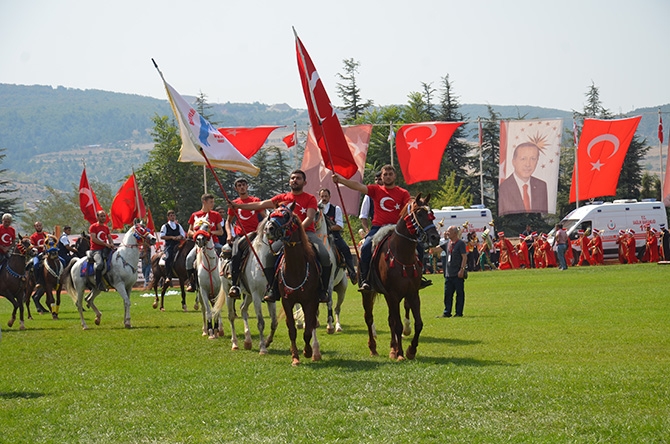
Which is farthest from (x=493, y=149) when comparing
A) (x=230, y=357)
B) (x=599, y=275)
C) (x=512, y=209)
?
(x=230, y=357)

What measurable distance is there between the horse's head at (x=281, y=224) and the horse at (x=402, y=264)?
1.44 m

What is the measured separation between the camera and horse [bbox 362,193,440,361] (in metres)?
12.4

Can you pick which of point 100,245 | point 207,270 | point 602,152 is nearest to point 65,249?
point 100,245

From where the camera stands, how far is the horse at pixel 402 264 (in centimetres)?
1241

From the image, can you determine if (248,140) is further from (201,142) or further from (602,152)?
(201,142)

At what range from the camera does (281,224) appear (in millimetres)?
12516

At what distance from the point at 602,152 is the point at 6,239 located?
2945cm

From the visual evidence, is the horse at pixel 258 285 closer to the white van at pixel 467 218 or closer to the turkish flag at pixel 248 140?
the turkish flag at pixel 248 140

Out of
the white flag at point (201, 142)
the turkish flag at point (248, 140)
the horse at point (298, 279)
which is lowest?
the horse at point (298, 279)

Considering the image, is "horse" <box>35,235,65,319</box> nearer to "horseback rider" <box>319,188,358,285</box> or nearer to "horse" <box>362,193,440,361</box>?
"horseback rider" <box>319,188,358,285</box>

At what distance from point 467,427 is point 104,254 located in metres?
14.7

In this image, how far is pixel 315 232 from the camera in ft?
48.3

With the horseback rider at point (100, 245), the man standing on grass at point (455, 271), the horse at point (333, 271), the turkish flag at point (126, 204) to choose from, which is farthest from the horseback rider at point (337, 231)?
the turkish flag at point (126, 204)

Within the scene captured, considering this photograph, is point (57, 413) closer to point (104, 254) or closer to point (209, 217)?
point (209, 217)
